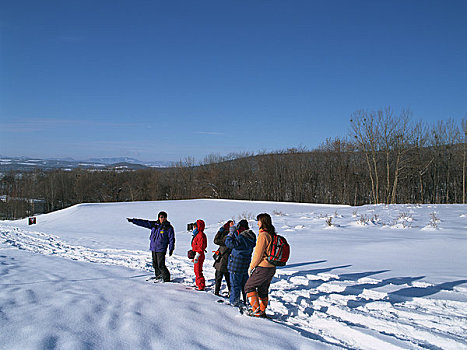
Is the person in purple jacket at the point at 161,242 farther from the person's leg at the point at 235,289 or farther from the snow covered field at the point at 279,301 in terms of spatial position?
the person's leg at the point at 235,289

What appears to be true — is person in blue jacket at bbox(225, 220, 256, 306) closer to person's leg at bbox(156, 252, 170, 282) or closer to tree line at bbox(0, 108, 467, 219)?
person's leg at bbox(156, 252, 170, 282)

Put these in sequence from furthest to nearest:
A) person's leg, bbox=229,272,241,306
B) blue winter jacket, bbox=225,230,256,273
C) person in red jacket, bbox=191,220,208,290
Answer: person in red jacket, bbox=191,220,208,290 → person's leg, bbox=229,272,241,306 → blue winter jacket, bbox=225,230,256,273

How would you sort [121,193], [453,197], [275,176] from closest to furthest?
1. [453,197]
2. [275,176]
3. [121,193]

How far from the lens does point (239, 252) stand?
5.09 metres

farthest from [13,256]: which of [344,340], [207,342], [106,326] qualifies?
[344,340]

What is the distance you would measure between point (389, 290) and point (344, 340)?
226 cm

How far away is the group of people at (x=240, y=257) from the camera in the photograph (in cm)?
452

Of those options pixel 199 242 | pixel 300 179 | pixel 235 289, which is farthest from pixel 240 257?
pixel 300 179

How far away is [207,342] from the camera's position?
12.0ft

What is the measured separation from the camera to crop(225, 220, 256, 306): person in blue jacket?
16.3ft

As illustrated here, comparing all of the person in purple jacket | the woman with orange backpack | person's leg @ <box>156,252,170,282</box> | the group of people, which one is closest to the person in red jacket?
the group of people

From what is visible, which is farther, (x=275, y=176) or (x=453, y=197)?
(x=275, y=176)

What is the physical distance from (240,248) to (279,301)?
123cm

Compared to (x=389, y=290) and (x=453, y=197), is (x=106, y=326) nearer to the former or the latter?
(x=389, y=290)
